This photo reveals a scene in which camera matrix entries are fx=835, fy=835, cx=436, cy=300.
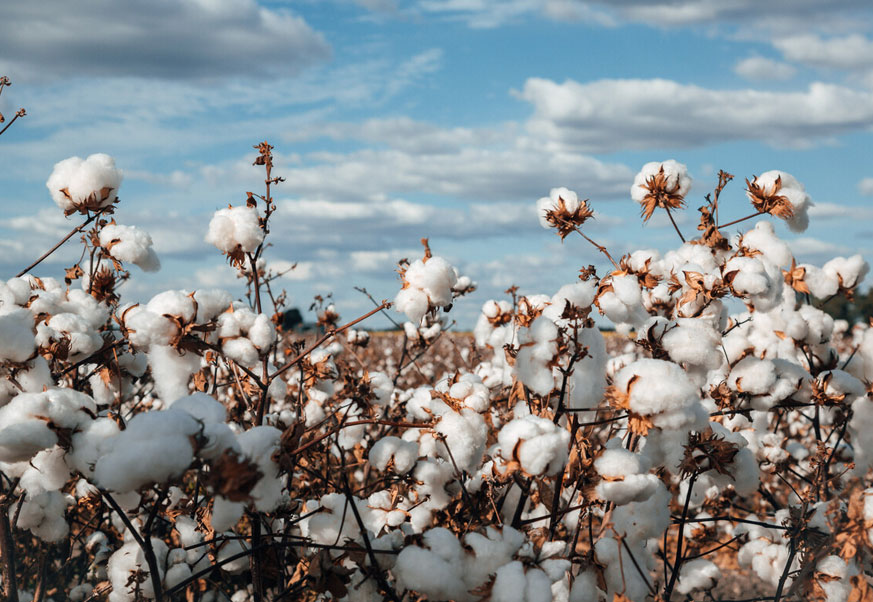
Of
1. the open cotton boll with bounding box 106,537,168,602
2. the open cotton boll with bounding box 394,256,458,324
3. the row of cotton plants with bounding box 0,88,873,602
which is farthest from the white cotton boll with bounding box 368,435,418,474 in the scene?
the open cotton boll with bounding box 106,537,168,602

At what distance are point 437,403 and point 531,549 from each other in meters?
0.64

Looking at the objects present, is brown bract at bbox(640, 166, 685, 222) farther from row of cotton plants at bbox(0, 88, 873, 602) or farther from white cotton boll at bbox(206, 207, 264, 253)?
white cotton boll at bbox(206, 207, 264, 253)

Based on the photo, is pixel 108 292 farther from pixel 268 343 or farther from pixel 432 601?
pixel 432 601

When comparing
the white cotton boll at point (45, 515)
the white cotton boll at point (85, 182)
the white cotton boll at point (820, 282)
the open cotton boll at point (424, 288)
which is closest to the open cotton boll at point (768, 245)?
the white cotton boll at point (820, 282)

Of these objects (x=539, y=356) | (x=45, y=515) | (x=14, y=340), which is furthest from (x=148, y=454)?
(x=45, y=515)

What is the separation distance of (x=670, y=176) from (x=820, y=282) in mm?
1580

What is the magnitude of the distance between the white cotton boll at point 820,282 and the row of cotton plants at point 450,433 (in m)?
0.42

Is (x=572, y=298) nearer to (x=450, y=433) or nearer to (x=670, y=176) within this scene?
(x=450, y=433)

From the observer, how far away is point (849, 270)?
408 centimetres

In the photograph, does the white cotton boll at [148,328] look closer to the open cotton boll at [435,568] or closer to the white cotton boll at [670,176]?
the open cotton boll at [435,568]

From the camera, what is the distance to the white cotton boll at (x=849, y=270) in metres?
4.08

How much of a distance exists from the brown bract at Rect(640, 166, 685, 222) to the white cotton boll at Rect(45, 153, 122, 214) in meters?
1.80

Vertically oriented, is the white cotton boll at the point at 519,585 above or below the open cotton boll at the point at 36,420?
below

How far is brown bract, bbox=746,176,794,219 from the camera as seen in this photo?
2936 mm
